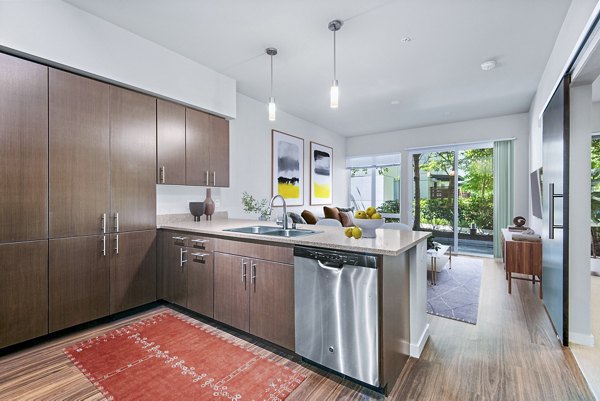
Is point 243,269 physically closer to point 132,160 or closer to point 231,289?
point 231,289

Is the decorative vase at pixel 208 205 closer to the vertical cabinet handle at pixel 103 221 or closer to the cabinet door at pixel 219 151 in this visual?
the cabinet door at pixel 219 151

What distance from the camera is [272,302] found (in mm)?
2176

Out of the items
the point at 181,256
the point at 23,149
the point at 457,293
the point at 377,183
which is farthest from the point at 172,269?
the point at 377,183

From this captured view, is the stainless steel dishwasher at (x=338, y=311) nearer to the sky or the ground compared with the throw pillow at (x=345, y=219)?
nearer to the ground

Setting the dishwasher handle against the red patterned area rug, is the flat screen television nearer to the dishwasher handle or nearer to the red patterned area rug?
the dishwasher handle

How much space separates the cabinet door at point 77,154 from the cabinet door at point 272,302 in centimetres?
159

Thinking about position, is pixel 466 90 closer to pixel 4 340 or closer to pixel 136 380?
pixel 136 380

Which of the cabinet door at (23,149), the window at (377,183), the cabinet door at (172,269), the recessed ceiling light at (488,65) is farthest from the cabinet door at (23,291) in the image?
the window at (377,183)

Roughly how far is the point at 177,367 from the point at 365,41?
10.8ft

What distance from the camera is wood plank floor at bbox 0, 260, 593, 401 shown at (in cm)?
173

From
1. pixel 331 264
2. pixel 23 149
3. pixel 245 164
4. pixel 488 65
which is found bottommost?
pixel 331 264

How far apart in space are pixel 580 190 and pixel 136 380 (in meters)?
3.54

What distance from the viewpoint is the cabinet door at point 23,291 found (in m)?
2.10

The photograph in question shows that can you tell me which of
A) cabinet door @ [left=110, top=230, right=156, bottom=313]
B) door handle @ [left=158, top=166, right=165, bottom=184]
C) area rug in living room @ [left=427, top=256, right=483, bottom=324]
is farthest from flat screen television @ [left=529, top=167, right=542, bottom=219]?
cabinet door @ [left=110, top=230, right=156, bottom=313]
